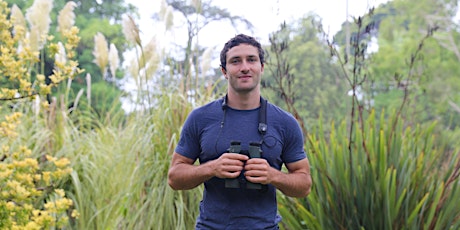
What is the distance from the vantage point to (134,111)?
6.38m

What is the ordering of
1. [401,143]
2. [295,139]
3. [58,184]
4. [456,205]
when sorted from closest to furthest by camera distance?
1. [295,139]
2. [456,205]
3. [401,143]
4. [58,184]

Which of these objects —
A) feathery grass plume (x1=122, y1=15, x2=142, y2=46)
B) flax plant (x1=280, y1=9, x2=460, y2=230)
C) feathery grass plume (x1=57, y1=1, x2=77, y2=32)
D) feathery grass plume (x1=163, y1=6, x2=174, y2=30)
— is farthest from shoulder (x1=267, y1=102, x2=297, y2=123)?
feathery grass plume (x1=57, y1=1, x2=77, y2=32)

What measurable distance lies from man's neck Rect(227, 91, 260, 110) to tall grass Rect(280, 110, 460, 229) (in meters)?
1.88

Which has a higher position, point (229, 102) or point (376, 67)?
point (229, 102)

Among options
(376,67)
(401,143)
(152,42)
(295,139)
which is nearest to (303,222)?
(401,143)

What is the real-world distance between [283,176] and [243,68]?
0.45 metres

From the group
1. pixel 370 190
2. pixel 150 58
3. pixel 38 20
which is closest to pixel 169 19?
pixel 150 58

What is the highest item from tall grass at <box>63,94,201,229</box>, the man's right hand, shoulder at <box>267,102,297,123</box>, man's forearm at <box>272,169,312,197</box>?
shoulder at <box>267,102,297,123</box>

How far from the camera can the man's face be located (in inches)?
105

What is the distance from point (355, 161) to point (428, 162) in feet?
2.37

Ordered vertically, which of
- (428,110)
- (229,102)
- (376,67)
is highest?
(229,102)

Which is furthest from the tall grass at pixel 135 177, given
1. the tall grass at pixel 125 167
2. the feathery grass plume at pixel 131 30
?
the feathery grass plume at pixel 131 30

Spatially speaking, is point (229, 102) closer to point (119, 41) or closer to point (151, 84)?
point (151, 84)

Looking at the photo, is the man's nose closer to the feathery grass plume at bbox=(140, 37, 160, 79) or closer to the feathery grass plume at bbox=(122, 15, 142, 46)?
the feathery grass plume at bbox=(122, 15, 142, 46)
